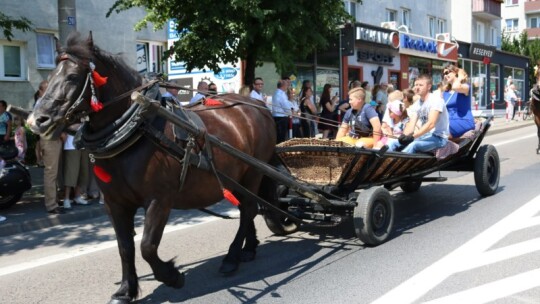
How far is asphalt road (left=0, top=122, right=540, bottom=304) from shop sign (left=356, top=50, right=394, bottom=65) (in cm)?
1584

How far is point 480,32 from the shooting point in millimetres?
39219

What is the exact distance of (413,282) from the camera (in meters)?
4.79

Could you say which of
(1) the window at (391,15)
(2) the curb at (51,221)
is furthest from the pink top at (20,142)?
(1) the window at (391,15)

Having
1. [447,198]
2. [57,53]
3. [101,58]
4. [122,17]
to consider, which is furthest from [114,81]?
[122,17]

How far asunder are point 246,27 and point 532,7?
6507cm

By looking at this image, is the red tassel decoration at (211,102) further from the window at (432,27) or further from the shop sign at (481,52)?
the shop sign at (481,52)

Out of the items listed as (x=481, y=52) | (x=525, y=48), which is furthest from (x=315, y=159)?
(x=525, y=48)

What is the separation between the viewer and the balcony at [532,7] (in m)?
65.9

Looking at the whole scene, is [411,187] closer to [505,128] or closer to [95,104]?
[95,104]

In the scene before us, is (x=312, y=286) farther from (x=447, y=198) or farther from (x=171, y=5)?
(x=171, y=5)

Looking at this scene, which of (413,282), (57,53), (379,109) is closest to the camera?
(57,53)

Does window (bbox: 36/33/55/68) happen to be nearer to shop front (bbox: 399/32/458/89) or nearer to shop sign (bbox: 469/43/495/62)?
shop front (bbox: 399/32/458/89)

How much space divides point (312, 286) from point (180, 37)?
8.40m

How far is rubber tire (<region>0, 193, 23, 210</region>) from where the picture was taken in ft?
28.0
